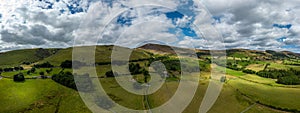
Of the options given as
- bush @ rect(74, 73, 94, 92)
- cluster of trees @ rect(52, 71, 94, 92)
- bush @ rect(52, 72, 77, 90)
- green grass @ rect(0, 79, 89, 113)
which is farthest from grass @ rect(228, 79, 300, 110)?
bush @ rect(52, 72, 77, 90)

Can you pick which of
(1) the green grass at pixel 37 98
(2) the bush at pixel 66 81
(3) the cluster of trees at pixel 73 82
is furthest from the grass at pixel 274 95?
(2) the bush at pixel 66 81

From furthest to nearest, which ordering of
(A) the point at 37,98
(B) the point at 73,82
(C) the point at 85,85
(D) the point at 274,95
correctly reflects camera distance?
1. (B) the point at 73,82
2. (C) the point at 85,85
3. (D) the point at 274,95
4. (A) the point at 37,98

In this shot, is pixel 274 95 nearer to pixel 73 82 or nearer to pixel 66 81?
pixel 73 82

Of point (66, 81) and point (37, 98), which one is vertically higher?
point (66, 81)

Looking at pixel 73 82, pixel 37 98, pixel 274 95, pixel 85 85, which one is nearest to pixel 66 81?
pixel 73 82

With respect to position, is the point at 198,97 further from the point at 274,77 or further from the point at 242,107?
the point at 274,77

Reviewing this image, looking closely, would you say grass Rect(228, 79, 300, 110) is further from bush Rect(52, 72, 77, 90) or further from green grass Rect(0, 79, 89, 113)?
bush Rect(52, 72, 77, 90)

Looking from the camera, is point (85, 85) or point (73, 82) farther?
point (73, 82)

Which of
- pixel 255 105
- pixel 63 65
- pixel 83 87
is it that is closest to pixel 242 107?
pixel 255 105

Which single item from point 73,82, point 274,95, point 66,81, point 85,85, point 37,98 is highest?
point 66,81
